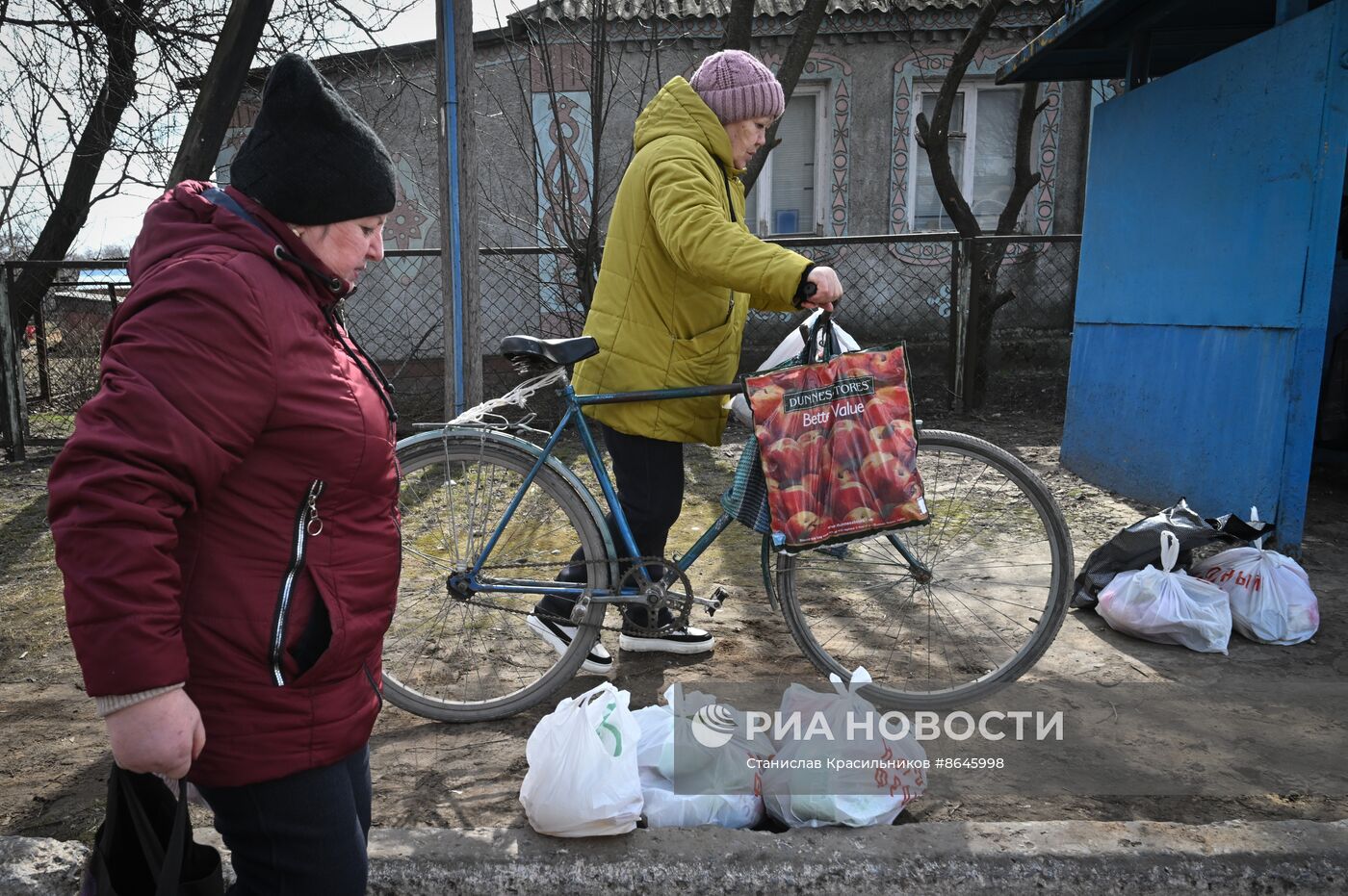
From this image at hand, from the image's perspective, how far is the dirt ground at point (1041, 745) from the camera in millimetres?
2473

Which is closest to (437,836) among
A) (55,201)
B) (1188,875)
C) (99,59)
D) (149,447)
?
(149,447)

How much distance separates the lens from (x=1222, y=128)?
479 cm

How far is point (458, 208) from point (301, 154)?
13.3ft

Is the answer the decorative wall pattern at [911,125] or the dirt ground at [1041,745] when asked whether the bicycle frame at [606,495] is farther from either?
the decorative wall pattern at [911,125]

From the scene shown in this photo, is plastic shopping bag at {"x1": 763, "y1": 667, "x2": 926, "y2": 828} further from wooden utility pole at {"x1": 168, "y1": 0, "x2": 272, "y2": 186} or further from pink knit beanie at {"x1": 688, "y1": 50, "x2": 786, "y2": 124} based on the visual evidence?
wooden utility pole at {"x1": 168, "y1": 0, "x2": 272, "y2": 186}

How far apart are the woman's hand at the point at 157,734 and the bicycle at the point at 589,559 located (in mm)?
1616

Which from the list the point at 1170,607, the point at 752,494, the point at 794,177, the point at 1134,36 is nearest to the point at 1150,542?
the point at 1170,607

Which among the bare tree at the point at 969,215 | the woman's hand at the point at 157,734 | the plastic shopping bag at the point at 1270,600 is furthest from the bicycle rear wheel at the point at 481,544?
the bare tree at the point at 969,215

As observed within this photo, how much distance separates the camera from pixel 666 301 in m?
3.02

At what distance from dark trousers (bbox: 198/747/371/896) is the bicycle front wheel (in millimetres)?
1707

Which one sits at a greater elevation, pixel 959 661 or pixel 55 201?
pixel 55 201

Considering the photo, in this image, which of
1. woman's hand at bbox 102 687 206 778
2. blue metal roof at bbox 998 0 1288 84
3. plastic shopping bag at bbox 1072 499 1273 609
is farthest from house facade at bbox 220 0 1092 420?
woman's hand at bbox 102 687 206 778

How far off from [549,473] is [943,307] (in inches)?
350

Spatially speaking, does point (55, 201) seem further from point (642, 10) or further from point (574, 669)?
point (574, 669)
